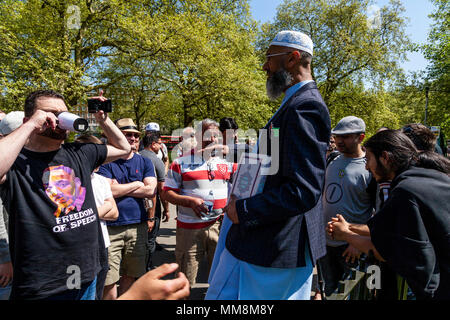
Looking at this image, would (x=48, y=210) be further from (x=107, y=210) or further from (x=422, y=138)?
(x=422, y=138)

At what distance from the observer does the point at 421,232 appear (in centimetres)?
156

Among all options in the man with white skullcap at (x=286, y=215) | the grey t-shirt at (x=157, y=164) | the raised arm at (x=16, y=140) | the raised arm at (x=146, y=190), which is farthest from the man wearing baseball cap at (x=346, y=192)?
the grey t-shirt at (x=157, y=164)

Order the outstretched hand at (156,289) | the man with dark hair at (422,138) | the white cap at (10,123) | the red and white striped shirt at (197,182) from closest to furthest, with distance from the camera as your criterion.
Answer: the outstretched hand at (156,289) → the white cap at (10,123) → the man with dark hair at (422,138) → the red and white striped shirt at (197,182)

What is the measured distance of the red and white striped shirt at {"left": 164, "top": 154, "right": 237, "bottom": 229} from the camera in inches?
132

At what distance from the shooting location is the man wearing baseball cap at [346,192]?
313cm

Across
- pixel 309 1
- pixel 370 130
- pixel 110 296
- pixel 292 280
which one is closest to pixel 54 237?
pixel 292 280

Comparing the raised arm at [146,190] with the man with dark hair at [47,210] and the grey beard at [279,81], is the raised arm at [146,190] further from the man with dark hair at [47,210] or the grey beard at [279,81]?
the grey beard at [279,81]

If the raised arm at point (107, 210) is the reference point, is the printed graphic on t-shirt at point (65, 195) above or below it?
above

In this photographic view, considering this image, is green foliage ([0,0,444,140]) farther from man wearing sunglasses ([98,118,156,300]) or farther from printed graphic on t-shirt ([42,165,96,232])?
printed graphic on t-shirt ([42,165,96,232])

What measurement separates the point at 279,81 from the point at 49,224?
1599 mm

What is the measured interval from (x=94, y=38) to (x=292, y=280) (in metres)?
15.2

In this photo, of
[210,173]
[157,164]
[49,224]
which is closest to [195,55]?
[157,164]

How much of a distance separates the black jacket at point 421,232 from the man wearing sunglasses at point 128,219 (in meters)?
2.48
